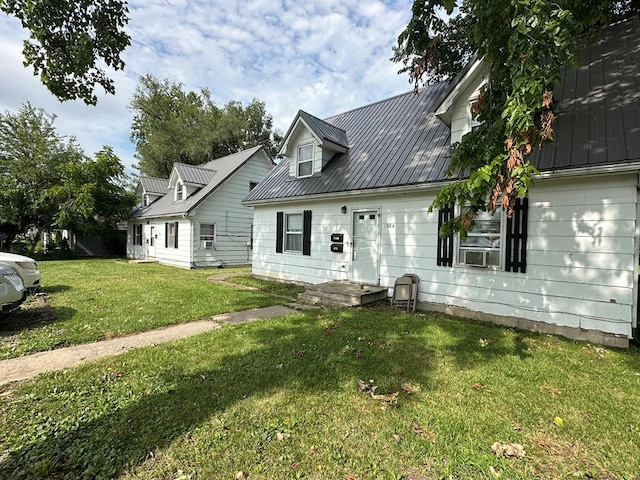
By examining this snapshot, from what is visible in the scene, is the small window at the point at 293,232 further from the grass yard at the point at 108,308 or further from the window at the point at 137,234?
the window at the point at 137,234

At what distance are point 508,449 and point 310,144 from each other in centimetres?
986

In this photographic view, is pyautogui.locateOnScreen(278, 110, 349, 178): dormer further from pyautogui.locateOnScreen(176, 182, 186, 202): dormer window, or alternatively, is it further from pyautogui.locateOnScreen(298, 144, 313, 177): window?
pyautogui.locateOnScreen(176, 182, 186, 202): dormer window

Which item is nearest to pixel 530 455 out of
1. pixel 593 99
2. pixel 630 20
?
pixel 593 99

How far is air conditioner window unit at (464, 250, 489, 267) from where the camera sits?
22.0 ft

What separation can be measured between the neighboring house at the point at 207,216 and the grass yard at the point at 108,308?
520 cm

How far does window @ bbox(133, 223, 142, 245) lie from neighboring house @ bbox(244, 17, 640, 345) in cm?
1432

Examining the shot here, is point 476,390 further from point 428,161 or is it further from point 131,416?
point 428,161

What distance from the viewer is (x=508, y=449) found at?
260cm

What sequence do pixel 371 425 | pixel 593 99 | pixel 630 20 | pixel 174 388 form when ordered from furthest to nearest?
pixel 630 20
pixel 593 99
pixel 174 388
pixel 371 425

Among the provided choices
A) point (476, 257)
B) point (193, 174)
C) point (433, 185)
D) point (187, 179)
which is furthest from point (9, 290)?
point (193, 174)

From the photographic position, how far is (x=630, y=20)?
769 centimetres

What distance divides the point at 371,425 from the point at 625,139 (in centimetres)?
634

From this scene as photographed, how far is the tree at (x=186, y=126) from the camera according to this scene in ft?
93.4

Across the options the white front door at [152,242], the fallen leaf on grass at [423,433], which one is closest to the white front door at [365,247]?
the fallen leaf on grass at [423,433]
